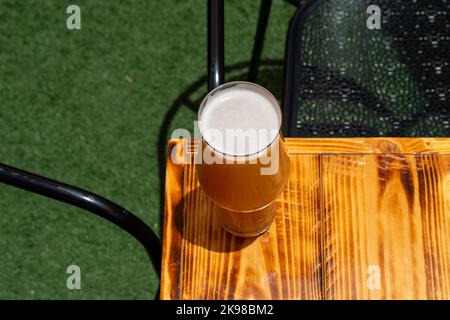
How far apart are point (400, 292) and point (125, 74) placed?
130 cm

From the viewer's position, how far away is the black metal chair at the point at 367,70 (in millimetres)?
1494

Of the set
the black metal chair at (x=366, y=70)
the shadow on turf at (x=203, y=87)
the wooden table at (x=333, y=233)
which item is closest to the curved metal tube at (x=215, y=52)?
the wooden table at (x=333, y=233)

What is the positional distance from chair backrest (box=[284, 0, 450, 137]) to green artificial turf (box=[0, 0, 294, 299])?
0.51m

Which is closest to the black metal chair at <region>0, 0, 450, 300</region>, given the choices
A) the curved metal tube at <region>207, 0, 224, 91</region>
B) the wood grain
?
the curved metal tube at <region>207, 0, 224, 91</region>

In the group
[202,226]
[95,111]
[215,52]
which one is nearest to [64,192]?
[202,226]

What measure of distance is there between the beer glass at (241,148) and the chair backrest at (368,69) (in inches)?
21.5

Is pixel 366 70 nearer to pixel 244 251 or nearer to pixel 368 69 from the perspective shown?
pixel 368 69

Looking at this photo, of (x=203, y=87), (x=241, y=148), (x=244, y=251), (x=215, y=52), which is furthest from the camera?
(x=203, y=87)

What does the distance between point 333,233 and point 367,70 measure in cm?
56

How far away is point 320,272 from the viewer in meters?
1.06

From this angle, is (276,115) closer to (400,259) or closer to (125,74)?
(400,259)

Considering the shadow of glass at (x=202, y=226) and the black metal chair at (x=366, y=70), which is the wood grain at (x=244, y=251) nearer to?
the shadow of glass at (x=202, y=226)

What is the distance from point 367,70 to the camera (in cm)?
153
